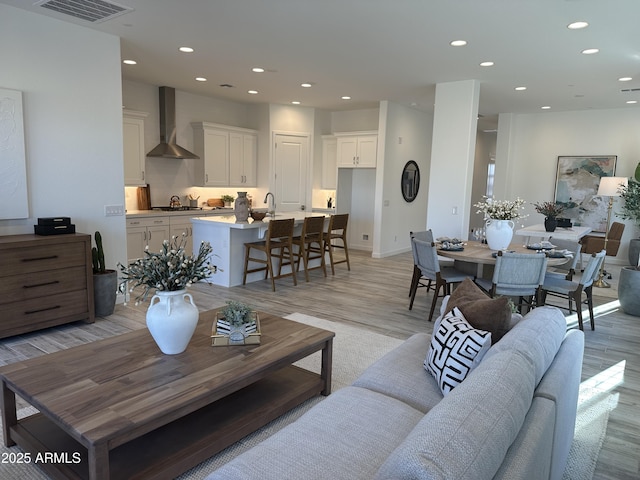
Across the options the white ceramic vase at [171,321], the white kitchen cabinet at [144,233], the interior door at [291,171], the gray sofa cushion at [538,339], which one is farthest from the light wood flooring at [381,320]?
the interior door at [291,171]

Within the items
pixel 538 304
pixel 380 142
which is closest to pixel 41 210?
pixel 538 304

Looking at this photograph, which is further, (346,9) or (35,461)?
(346,9)

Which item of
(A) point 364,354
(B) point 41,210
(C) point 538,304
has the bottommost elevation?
(A) point 364,354

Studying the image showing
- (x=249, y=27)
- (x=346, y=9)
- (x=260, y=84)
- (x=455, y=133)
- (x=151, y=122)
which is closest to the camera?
(x=346, y=9)

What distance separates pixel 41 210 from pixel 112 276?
90 cm

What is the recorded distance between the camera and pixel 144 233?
6.65m

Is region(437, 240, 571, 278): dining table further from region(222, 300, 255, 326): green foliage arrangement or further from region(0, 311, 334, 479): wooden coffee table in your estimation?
region(222, 300, 255, 326): green foliage arrangement

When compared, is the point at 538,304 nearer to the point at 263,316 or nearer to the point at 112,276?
the point at 263,316

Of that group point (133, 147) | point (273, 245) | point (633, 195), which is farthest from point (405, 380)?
point (633, 195)

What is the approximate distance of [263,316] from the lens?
124 inches

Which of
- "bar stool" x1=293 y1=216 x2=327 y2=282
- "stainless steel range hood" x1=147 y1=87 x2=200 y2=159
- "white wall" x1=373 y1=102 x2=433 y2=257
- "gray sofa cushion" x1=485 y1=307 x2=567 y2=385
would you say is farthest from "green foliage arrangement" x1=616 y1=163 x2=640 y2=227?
"stainless steel range hood" x1=147 y1=87 x2=200 y2=159

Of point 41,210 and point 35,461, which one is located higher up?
point 41,210

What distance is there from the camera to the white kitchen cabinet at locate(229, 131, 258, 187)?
26.9 feet

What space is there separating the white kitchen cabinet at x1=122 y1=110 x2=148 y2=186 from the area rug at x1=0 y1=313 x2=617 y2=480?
13.5 feet
